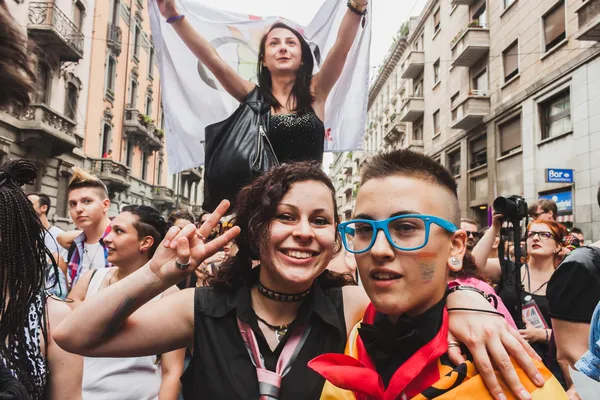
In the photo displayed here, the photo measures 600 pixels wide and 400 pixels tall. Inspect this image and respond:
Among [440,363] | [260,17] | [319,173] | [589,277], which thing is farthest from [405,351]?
[260,17]

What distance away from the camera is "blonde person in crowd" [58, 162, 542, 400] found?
1.64m

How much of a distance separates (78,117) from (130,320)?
21865 millimetres

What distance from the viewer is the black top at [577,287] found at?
7.68 ft

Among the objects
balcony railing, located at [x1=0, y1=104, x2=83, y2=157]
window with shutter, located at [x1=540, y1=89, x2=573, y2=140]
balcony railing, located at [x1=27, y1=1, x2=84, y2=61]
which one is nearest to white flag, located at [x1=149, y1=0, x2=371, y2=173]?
window with shutter, located at [x1=540, y1=89, x2=573, y2=140]

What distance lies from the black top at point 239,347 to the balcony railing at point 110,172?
22.8 meters

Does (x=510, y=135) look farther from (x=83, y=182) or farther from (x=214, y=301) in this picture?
(x=214, y=301)

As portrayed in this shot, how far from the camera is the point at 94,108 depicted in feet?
74.9

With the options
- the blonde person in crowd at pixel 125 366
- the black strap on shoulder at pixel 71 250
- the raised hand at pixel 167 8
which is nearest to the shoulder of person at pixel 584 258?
the blonde person in crowd at pixel 125 366

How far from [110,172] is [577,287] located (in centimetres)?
2360

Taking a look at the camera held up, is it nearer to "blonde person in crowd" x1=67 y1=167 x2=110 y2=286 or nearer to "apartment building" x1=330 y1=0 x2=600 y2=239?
"blonde person in crowd" x1=67 y1=167 x2=110 y2=286

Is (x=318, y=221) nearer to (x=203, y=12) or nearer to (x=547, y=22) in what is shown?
(x=203, y=12)

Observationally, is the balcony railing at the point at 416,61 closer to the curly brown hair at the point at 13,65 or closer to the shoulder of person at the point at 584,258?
the shoulder of person at the point at 584,258

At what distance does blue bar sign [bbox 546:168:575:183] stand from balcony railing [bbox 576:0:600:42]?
329 centimetres

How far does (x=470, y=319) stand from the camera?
1.40 meters
